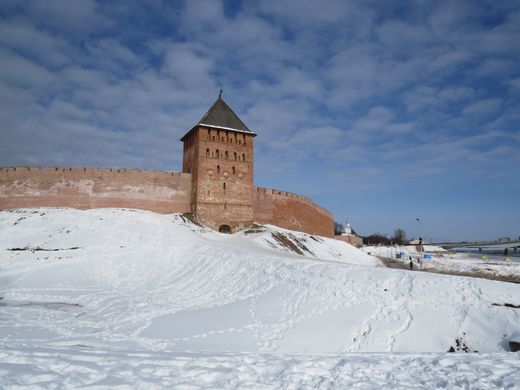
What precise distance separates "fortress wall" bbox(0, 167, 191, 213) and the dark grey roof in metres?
5.56

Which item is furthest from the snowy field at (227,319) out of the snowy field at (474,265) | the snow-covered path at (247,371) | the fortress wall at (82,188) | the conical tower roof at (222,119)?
the snowy field at (474,265)

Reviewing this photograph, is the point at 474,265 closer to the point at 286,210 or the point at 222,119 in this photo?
the point at 286,210

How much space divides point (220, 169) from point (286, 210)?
809 cm

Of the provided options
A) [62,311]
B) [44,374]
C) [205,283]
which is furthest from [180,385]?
[205,283]

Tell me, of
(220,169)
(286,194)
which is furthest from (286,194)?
(220,169)

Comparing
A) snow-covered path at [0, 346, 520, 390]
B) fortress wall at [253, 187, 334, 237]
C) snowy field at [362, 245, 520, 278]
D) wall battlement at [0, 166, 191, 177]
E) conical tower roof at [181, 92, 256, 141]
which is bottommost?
snowy field at [362, 245, 520, 278]

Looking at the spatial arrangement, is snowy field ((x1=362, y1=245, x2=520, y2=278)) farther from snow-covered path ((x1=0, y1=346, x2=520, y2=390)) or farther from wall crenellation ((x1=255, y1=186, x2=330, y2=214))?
snow-covered path ((x1=0, y1=346, x2=520, y2=390))

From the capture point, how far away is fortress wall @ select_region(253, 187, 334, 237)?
29.0 metres

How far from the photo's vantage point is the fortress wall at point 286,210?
29.0 meters

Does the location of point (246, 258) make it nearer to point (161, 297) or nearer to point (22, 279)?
point (161, 297)

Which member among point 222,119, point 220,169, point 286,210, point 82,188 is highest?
point 222,119

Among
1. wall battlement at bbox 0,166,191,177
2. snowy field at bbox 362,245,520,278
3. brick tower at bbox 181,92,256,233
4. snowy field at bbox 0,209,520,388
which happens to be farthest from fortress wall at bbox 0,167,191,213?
snowy field at bbox 362,245,520,278

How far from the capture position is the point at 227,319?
29.4ft

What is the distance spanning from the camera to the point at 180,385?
389cm
